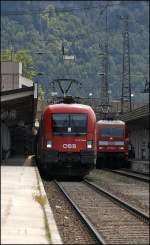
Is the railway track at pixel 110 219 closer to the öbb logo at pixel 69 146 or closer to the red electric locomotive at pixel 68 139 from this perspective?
the red electric locomotive at pixel 68 139

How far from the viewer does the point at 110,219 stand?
20.1 m

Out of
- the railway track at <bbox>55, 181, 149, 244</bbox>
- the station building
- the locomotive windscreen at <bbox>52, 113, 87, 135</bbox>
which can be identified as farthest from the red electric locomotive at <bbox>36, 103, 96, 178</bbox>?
the railway track at <bbox>55, 181, 149, 244</bbox>

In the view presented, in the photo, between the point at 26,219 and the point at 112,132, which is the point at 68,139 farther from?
the point at 112,132

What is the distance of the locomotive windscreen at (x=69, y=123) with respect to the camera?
1664cm

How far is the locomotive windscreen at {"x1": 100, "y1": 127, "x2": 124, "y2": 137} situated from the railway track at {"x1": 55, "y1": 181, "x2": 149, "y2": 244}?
8.45 m

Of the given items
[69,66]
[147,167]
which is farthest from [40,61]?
[147,167]

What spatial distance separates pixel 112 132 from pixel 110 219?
17.8 metres

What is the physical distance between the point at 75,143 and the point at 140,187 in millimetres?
17395

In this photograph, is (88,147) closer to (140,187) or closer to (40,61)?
(40,61)

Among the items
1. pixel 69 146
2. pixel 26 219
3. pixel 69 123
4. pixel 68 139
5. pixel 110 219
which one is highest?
pixel 69 123

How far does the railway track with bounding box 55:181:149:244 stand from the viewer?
16156 mm

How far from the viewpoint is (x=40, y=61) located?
45.0 feet

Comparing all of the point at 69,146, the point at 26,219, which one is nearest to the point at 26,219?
the point at 26,219

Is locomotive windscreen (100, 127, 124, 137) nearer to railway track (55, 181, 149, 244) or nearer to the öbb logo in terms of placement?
railway track (55, 181, 149, 244)
